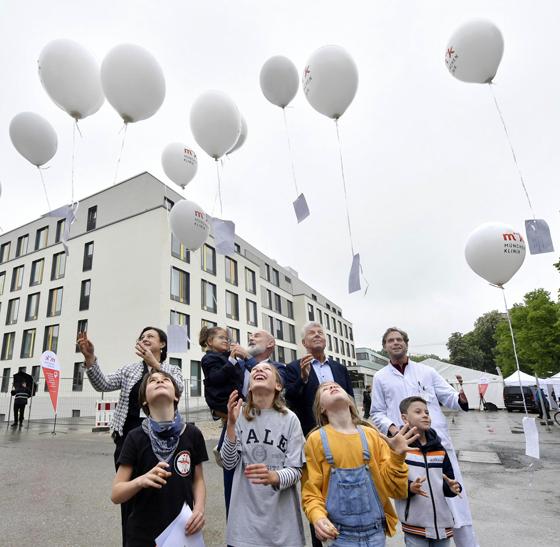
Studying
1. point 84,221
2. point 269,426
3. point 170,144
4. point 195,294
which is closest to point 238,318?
point 195,294

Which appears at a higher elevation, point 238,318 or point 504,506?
point 238,318

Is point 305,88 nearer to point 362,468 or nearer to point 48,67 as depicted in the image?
point 48,67

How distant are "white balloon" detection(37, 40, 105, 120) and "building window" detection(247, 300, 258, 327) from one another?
23.2 metres

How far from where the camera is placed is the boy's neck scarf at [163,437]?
196 centimetres

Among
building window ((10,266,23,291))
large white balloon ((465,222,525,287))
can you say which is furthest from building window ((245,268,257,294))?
large white balloon ((465,222,525,287))

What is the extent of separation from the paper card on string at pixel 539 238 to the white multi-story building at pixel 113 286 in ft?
49.8

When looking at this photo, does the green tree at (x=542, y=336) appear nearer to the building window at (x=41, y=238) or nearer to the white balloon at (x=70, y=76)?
the white balloon at (x=70, y=76)

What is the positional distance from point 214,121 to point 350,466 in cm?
555

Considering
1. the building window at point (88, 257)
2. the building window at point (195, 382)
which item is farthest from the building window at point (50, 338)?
the building window at point (195, 382)

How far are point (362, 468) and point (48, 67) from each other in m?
6.27

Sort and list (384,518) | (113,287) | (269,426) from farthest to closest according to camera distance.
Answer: (113,287) → (269,426) → (384,518)

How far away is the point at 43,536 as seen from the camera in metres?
3.25

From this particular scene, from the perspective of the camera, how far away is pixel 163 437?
6.53ft

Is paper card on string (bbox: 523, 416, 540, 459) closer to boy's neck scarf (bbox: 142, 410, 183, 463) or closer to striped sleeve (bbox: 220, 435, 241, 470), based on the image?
striped sleeve (bbox: 220, 435, 241, 470)
